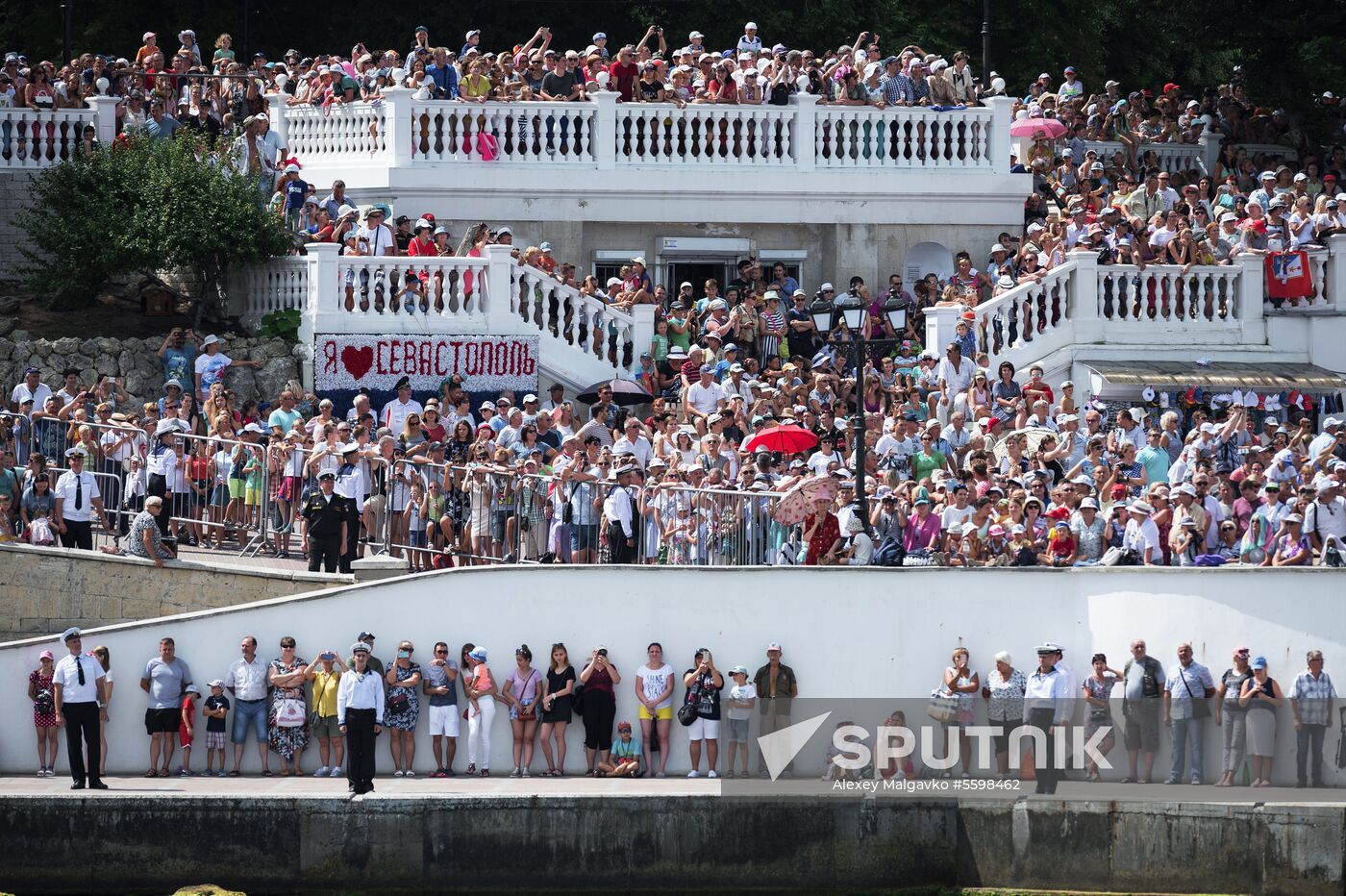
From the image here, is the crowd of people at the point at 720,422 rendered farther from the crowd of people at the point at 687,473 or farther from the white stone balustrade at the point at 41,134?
the white stone balustrade at the point at 41,134

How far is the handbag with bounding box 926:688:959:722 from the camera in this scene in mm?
23219

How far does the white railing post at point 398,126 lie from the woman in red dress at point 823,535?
351 inches

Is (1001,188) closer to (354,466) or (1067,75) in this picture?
(1067,75)

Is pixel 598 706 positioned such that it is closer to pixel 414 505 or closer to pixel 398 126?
pixel 414 505

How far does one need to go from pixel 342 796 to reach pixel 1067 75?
17.2 m

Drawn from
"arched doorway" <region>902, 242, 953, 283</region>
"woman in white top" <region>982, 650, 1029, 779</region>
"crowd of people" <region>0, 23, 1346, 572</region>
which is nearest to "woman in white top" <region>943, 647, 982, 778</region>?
"woman in white top" <region>982, 650, 1029, 779</region>

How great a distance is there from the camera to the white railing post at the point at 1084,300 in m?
29.5

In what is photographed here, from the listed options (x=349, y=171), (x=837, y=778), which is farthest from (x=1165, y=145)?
(x=837, y=778)

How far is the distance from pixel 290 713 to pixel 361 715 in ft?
4.36

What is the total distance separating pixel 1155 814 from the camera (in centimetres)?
2189

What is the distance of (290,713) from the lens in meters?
23.6
